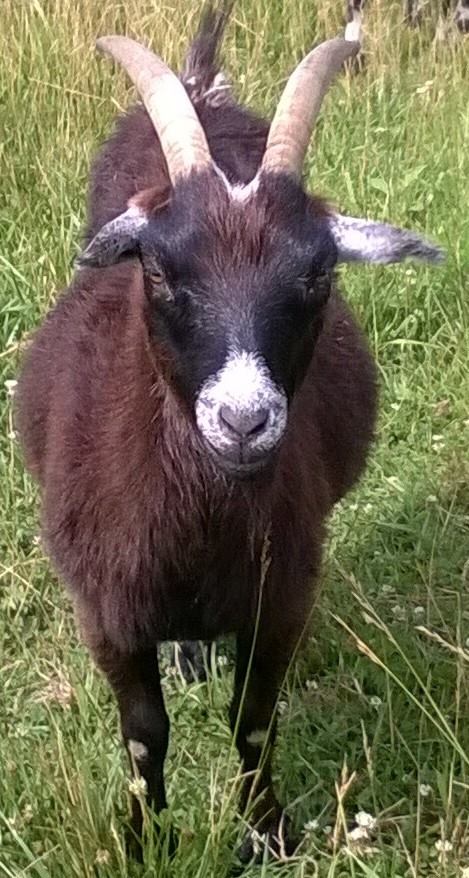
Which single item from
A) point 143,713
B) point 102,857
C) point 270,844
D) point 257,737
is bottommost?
point 270,844

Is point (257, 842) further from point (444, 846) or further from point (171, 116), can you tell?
point (171, 116)

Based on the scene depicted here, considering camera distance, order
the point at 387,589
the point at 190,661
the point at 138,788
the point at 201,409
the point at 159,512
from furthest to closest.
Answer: the point at 387,589 < the point at 190,661 < the point at 159,512 < the point at 138,788 < the point at 201,409

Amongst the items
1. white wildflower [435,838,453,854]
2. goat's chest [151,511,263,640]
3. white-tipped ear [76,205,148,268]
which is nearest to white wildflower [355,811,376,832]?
white wildflower [435,838,453,854]

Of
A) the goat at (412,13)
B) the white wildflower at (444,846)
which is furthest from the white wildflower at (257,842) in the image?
the goat at (412,13)

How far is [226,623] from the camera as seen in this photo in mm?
3189

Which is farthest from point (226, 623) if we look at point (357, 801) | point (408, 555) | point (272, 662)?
point (408, 555)

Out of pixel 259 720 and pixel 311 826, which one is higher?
pixel 259 720

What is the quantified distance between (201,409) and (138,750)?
3.61ft

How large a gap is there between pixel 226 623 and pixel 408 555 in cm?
143

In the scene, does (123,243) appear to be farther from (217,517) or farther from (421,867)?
(421,867)

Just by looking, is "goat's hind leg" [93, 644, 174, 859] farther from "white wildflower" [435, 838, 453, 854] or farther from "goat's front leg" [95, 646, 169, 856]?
"white wildflower" [435, 838, 453, 854]

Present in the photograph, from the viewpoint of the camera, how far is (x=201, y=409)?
262 cm

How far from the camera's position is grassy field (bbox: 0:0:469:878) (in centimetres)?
307

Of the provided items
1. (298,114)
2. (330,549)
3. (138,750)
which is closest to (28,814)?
(138,750)
